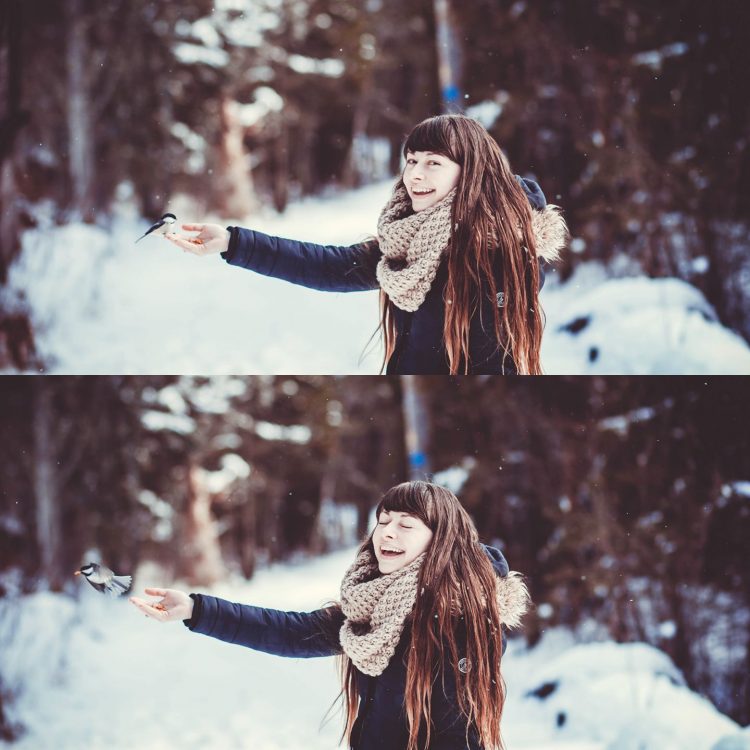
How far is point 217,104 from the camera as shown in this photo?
2.59 m

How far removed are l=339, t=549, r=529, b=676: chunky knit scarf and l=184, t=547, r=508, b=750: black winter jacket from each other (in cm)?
4

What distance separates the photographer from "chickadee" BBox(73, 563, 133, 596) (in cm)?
234

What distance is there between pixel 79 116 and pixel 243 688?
144cm

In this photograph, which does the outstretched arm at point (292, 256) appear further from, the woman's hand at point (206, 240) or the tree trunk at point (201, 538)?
the tree trunk at point (201, 538)

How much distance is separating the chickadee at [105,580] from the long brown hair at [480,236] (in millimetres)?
882

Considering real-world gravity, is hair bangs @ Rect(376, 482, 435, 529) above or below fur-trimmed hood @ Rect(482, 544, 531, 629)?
above

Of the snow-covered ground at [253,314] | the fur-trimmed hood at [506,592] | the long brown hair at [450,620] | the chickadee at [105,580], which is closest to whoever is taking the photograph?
the long brown hair at [450,620]

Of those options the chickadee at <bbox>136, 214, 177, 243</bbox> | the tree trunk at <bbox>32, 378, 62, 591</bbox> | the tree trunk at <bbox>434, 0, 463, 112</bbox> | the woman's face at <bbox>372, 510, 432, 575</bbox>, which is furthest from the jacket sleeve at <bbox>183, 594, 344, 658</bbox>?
the tree trunk at <bbox>434, 0, 463, 112</bbox>

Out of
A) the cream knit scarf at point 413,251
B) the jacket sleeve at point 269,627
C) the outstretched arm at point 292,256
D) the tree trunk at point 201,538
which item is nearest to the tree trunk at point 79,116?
the outstretched arm at point 292,256

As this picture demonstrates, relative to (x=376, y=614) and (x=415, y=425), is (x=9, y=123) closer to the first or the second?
(x=415, y=425)

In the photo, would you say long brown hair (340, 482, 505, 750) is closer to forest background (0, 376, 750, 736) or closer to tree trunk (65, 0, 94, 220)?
forest background (0, 376, 750, 736)

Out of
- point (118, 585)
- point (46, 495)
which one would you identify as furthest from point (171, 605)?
point (46, 495)

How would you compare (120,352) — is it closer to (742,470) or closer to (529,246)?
(529,246)

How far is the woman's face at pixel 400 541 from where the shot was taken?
6.98ft
